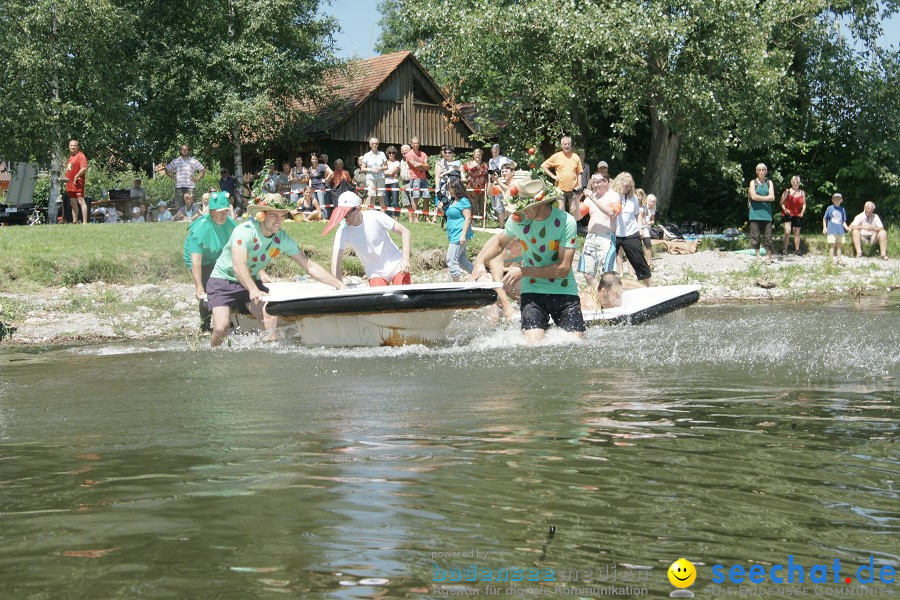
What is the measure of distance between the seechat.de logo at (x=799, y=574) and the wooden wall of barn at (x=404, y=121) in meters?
30.4

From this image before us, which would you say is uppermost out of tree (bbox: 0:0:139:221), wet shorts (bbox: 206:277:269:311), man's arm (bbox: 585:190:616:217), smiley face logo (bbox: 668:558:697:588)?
tree (bbox: 0:0:139:221)

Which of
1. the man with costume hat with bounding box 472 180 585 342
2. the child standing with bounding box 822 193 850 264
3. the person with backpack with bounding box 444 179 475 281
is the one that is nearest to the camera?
the man with costume hat with bounding box 472 180 585 342

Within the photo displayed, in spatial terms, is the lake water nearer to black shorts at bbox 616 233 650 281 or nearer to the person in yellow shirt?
black shorts at bbox 616 233 650 281

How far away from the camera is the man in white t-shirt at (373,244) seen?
1032 cm

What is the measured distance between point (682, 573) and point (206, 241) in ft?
27.5

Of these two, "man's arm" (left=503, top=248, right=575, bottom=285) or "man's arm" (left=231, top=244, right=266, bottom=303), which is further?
"man's arm" (left=231, top=244, right=266, bottom=303)

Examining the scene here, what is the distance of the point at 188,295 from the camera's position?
15047mm

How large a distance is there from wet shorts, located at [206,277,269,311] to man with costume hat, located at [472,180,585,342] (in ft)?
7.84

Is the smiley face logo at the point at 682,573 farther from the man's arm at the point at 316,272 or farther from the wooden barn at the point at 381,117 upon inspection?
the wooden barn at the point at 381,117

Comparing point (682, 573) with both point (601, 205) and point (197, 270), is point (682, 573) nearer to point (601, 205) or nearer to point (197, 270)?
point (197, 270)

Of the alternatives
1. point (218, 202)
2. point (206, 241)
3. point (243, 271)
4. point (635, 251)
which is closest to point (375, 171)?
point (635, 251)

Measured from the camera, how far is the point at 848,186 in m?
25.0

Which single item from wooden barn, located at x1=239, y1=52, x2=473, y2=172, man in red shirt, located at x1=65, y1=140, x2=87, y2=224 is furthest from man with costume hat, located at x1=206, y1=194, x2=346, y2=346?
wooden barn, located at x1=239, y1=52, x2=473, y2=172

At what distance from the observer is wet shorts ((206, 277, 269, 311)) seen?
1048 cm
